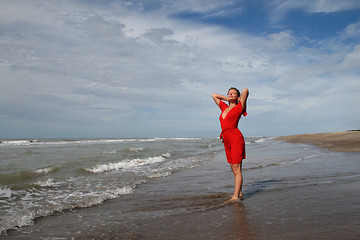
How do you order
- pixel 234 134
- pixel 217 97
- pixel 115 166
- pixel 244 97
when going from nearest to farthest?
pixel 244 97, pixel 234 134, pixel 217 97, pixel 115 166

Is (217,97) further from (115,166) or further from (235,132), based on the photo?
(115,166)

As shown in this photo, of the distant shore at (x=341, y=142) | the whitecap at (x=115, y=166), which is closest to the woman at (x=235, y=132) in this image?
the whitecap at (x=115, y=166)

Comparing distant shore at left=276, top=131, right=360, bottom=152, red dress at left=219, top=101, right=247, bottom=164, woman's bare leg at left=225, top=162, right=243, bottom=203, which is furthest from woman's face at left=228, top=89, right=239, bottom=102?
distant shore at left=276, top=131, right=360, bottom=152

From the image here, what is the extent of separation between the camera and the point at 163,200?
5066mm

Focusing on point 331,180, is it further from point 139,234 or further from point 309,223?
point 139,234

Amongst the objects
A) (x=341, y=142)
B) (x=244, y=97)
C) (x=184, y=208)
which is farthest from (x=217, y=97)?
(x=341, y=142)

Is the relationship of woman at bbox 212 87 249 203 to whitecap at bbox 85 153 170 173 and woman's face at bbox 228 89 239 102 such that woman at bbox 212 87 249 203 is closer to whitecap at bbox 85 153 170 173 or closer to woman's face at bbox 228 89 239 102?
woman's face at bbox 228 89 239 102

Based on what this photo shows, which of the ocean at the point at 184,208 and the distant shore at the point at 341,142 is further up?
the distant shore at the point at 341,142

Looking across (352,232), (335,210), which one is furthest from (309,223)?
(335,210)

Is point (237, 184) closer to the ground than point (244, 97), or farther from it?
closer to the ground

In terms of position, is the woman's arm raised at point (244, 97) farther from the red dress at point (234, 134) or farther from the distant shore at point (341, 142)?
the distant shore at point (341, 142)

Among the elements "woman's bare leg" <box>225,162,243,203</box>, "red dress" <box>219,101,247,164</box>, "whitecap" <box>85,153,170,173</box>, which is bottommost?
"whitecap" <box>85,153,170,173</box>

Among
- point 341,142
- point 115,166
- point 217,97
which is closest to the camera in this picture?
point 217,97

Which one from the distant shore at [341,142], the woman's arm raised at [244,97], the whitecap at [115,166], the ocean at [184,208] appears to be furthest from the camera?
the distant shore at [341,142]
